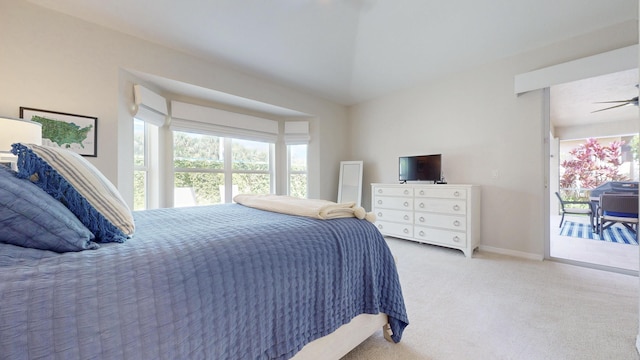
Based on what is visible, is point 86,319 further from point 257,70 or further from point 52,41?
point 257,70

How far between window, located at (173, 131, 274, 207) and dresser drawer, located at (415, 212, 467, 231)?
252cm

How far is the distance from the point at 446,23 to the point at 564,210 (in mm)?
3377

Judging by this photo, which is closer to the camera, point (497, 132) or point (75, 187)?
point (75, 187)

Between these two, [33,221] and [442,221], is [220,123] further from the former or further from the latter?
[442,221]

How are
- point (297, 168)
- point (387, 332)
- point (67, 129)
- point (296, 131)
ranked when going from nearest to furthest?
point (387, 332)
point (67, 129)
point (296, 131)
point (297, 168)

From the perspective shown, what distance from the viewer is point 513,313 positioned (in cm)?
177

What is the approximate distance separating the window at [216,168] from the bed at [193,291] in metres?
2.34

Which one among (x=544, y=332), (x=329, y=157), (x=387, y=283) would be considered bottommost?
(x=544, y=332)

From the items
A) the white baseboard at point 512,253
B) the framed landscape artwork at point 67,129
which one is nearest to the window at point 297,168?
the framed landscape artwork at point 67,129

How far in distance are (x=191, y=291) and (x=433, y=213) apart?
10.3 ft

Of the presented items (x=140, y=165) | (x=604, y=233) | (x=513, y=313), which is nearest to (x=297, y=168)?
(x=140, y=165)

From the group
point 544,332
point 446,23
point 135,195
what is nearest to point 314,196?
point 135,195

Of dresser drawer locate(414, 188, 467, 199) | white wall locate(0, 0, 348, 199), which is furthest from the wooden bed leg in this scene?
white wall locate(0, 0, 348, 199)

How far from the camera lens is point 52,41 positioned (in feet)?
7.09
